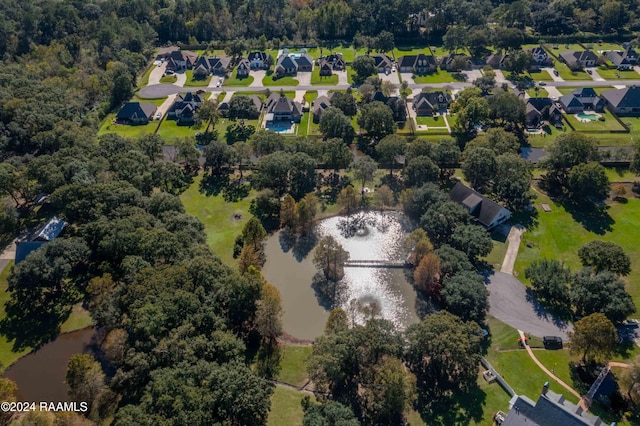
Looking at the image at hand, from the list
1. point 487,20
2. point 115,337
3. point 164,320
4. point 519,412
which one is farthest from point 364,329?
point 487,20

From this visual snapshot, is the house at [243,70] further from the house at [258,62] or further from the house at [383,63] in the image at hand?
the house at [383,63]

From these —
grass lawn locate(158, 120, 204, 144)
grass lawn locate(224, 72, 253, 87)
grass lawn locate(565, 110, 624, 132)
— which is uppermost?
grass lawn locate(565, 110, 624, 132)

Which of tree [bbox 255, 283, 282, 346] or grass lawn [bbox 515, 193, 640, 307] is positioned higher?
tree [bbox 255, 283, 282, 346]

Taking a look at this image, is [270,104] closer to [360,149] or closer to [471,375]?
[360,149]

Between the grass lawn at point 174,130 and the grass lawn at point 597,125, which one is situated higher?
the grass lawn at point 597,125

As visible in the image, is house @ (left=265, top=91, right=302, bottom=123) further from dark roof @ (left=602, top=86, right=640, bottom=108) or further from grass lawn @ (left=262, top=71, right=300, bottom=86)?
dark roof @ (left=602, top=86, right=640, bottom=108)

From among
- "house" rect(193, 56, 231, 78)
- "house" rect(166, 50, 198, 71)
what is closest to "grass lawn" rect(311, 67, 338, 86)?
"house" rect(193, 56, 231, 78)

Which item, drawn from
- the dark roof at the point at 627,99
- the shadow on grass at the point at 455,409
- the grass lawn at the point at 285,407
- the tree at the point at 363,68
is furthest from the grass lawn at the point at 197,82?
the dark roof at the point at 627,99
